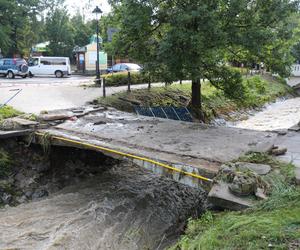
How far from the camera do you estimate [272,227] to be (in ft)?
14.9

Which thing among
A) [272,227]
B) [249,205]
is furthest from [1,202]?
[272,227]

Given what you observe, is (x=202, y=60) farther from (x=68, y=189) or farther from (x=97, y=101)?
(x=68, y=189)

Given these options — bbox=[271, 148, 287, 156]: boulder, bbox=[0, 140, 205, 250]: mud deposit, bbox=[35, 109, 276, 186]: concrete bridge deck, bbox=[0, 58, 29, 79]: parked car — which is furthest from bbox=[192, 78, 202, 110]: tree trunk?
bbox=[0, 58, 29, 79]: parked car

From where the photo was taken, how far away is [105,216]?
780cm

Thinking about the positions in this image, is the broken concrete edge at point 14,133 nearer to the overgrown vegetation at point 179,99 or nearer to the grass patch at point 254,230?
the overgrown vegetation at point 179,99

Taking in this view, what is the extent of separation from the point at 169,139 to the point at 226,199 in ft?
11.7

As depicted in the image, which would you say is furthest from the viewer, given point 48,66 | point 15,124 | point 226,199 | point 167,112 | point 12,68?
point 48,66

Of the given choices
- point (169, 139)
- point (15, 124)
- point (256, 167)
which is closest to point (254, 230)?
point (256, 167)

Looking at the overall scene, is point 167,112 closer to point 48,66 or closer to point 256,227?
point 256,227

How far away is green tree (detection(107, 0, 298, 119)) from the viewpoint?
38.1ft

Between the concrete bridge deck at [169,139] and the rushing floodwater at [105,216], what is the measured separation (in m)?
1.12

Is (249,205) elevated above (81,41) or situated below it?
below

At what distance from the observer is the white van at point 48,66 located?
106 ft

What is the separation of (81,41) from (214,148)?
43761 mm
